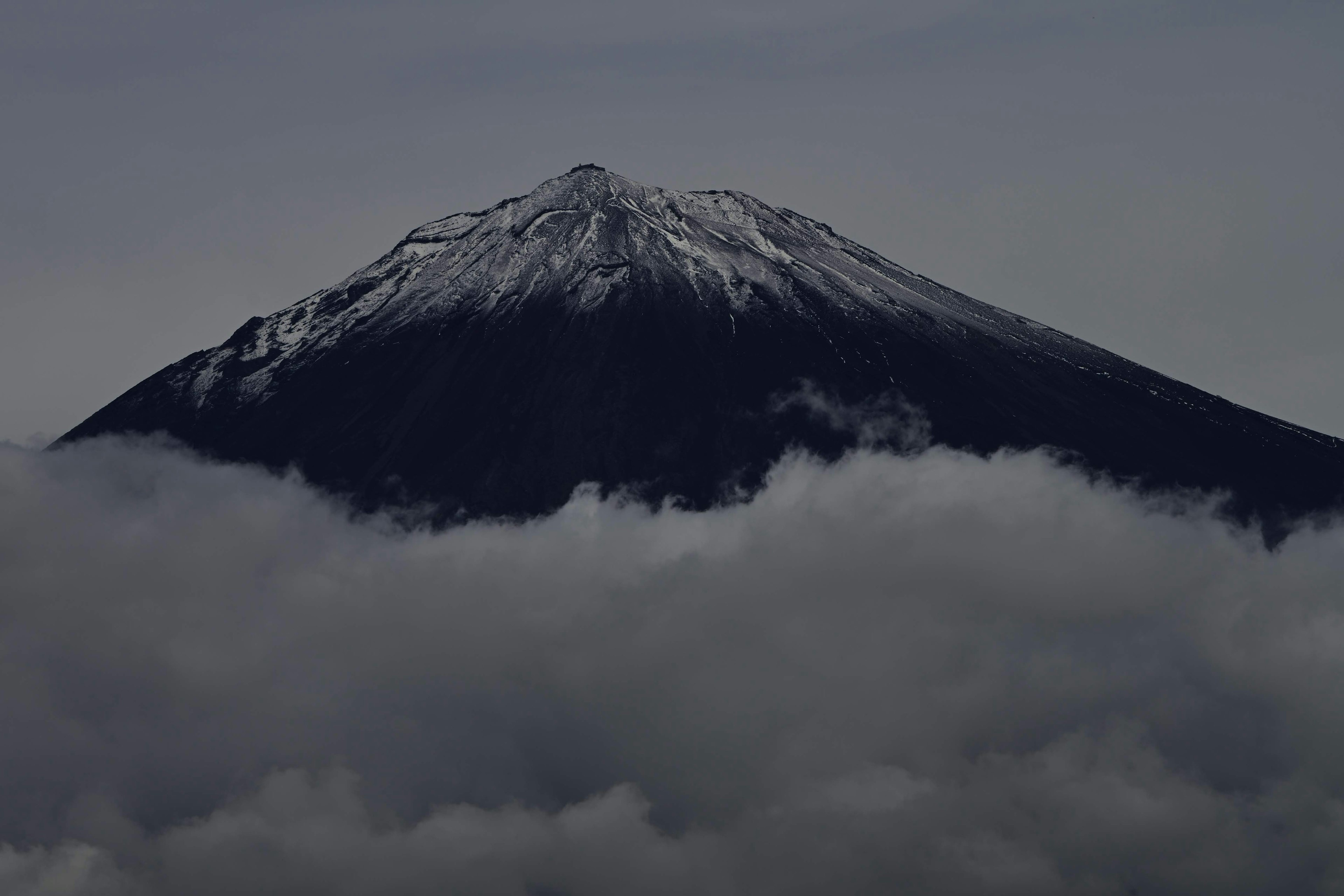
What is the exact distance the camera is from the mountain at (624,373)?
18812 centimetres

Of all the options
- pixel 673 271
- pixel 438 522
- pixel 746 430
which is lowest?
pixel 438 522

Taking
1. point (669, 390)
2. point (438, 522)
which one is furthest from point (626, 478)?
point (438, 522)

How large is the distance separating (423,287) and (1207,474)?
92.8 m

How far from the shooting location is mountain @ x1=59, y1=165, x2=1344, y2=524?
188125 mm

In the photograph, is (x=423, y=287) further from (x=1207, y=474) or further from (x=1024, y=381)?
(x=1207, y=474)

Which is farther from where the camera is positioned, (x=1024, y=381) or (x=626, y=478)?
(x=1024, y=381)

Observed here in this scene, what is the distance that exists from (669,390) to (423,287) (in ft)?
106

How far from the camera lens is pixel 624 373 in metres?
188

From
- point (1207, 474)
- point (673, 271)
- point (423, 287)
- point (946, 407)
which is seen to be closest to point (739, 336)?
point (673, 271)

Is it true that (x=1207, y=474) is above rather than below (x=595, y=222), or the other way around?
below

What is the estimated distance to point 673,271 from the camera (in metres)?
192

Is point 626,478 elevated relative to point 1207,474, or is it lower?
lower

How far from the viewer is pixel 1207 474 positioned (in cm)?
19888

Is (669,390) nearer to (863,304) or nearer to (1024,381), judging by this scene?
(863,304)
